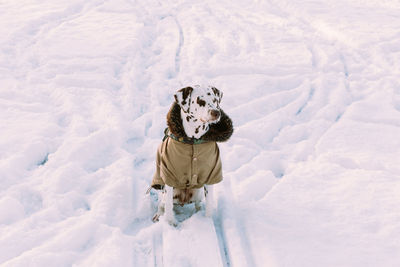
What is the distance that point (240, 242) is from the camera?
2.60 meters

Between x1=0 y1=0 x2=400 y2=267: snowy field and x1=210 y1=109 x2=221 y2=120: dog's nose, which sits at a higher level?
x1=210 y1=109 x2=221 y2=120: dog's nose

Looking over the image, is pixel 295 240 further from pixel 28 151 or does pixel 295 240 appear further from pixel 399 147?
pixel 28 151

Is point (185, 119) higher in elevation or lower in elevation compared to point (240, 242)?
higher

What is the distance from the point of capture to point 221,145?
3984 millimetres

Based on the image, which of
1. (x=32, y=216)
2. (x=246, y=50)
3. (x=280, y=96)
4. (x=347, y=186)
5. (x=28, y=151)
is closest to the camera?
(x=32, y=216)

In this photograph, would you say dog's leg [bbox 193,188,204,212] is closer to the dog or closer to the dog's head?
the dog

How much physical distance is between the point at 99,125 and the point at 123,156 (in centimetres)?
75

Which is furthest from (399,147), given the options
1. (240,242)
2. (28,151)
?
(28,151)

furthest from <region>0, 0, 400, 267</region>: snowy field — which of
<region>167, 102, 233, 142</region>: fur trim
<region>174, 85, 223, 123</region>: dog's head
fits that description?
<region>174, 85, 223, 123</region>: dog's head

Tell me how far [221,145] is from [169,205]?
1.45m

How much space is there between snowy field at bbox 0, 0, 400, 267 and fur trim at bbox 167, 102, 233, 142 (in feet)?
2.56

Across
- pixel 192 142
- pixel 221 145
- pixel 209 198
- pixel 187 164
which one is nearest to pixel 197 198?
pixel 209 198

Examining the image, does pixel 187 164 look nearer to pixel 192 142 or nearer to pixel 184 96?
pixel 192 142

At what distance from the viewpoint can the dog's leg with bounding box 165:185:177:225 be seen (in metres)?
2.68
